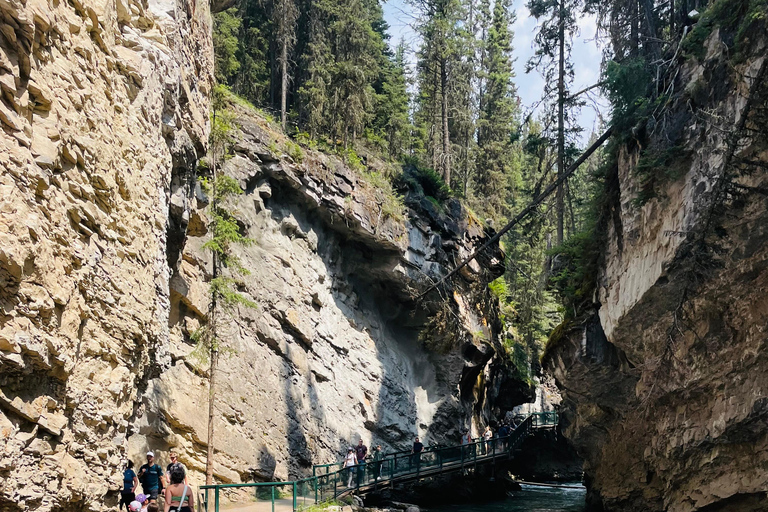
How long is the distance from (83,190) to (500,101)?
44.3 metres

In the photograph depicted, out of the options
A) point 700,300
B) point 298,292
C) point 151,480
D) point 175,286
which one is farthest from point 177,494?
point 298,292

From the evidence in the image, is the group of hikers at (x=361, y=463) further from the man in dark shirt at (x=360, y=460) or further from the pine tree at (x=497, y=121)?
the pine tree at (x=497, y=121)

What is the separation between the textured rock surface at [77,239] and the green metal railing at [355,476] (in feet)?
14.6

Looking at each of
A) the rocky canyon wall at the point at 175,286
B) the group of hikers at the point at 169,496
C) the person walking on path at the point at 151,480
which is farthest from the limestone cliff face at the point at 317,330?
the group of hikers at the point at 169,496

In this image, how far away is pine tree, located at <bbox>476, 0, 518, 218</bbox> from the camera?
41344mm

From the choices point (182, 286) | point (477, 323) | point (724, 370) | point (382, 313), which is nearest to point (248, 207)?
point (182, 286)

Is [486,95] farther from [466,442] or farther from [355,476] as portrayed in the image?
[355,476]

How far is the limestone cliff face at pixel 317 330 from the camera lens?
15.9 metres

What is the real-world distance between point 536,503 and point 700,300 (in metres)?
14.1

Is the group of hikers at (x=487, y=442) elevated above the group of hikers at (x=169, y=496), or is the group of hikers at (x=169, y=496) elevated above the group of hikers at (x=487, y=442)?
the group of hikers at (x=487, y=442)

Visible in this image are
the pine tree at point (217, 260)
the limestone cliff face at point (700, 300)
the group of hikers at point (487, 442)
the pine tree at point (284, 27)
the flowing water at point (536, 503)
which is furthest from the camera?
the pine tree at point (284, 27)

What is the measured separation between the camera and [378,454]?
20.0 metres

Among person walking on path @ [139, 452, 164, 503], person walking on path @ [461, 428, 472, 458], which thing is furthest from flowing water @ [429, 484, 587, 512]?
person walking on path @ [139, 452, 164, 503]

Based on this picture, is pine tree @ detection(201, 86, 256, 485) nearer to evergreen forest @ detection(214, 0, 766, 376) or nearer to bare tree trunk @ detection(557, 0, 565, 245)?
evergreen forest @ detection(214, 0, 766, 376)
